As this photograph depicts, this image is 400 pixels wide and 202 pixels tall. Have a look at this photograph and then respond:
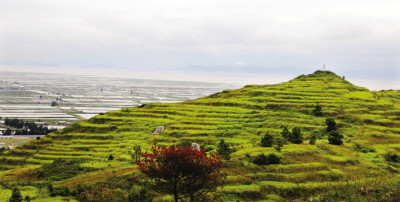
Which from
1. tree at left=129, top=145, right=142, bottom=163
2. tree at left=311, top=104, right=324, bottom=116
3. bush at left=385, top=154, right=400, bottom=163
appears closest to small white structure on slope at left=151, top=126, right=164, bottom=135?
tree at left=129, top=145, right=142, bottom=163

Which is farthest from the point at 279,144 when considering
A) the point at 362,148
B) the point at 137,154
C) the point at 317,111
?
the point at 317,111

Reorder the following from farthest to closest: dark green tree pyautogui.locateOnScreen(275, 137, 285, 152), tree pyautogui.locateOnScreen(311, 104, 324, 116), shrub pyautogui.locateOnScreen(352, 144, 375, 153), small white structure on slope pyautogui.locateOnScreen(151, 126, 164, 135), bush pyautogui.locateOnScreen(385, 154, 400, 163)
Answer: tree pyautogui.locateOnScreen(311, 104, 324, 116), small white structure on slope pyautogui.locateOnScreen(151, 126, 164, 135), shrub pyautogui.locateOnScreen(352, 144, 375, 153), bush pyautogui.locateOnScreen(385, 154, 400, 163), dark green tree pyautogui.locateOnScreen(275, 137, 285, 152)

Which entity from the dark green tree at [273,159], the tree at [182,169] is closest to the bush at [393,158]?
the dark green tree at [273,159]

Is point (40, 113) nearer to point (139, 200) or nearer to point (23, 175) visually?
point (23, 175)

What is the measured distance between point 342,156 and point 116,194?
2285 centimetres

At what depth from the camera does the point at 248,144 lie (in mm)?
43156

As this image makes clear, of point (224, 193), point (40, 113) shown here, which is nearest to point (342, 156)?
point (224, 193)

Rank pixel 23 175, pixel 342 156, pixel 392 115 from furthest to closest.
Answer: pixel 392 115
pixel 23 175
pixel 342 156

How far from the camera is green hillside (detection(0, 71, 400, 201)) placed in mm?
28859

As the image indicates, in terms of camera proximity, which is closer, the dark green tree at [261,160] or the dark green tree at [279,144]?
the dark green tree at [261,160]

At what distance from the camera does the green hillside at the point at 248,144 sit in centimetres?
2886

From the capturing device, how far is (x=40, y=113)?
6658 inches

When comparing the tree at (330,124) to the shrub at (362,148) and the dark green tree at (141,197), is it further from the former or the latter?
the dark green tree at (141,197)

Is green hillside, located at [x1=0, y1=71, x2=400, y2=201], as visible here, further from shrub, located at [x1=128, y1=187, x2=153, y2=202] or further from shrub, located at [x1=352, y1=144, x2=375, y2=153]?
shrub, located at [x1=128, y1=187, x2=153, y2=202]
